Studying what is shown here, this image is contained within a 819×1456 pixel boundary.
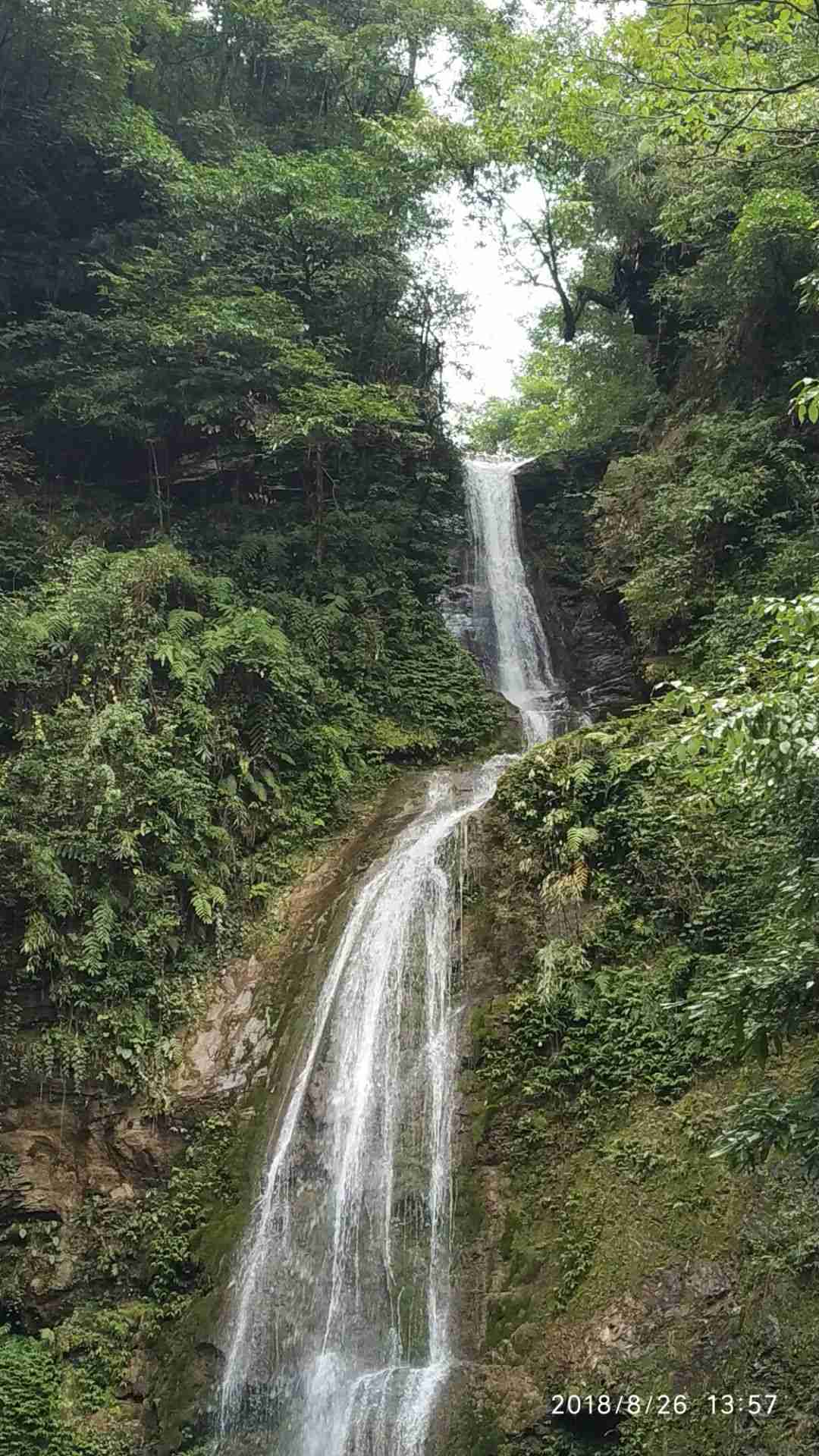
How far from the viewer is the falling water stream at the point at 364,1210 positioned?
6672mm

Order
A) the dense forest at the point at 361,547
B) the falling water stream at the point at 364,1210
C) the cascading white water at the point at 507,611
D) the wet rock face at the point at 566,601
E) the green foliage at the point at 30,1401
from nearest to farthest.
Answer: the falling water stream at the point at 364,1210
the green foliage at the point at 30,1401
the dense forest at the point at 361,547
the wet rock face at the point at 566,601
the cascading white water at the point at 507,611

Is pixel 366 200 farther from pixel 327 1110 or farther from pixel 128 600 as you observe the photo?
pixel 327 1110

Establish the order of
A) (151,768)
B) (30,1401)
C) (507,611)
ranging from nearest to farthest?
1. (30,1401)
2. (151,768)
3. (507,611)

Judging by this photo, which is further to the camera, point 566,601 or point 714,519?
point 566,601

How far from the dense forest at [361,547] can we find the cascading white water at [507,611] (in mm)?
670

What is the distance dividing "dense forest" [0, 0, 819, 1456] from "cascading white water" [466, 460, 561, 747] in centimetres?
67

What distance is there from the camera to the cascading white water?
1565cm

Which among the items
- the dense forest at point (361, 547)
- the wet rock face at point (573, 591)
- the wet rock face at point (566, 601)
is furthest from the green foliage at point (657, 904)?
the wet rock face at point (573, 591)

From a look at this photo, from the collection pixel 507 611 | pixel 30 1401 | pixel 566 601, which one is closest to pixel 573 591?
pixel 566 601

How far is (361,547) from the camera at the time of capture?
15875mm

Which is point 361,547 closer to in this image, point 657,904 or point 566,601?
point 566,601

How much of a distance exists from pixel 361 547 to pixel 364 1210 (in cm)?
1087

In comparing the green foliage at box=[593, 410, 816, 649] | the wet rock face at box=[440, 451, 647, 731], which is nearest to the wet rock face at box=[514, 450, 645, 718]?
the wet rock face at box=[440, 451, 647, 731]

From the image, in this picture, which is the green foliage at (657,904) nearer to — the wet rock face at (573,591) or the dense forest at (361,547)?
the dense forest at (361,547)
